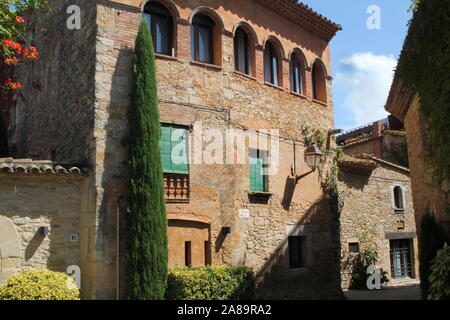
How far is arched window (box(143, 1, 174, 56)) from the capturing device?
1138 centimetres

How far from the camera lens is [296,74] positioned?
1509 cm

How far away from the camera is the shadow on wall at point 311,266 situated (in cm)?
1276

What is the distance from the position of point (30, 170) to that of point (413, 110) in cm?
920

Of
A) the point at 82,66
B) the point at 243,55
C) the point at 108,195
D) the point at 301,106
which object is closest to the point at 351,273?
the point at 301,106

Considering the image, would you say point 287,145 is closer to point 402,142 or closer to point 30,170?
point 30,170

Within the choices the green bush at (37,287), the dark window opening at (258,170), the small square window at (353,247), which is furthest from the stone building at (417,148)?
the green bush at (37,287)

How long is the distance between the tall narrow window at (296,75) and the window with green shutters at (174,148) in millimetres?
5174

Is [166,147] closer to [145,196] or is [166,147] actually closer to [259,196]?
[145,196]

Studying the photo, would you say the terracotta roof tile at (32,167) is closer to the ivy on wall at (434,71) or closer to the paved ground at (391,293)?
the ivy on wall at (434,71)

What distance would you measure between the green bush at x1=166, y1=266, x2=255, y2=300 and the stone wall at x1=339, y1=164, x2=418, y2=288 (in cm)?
768

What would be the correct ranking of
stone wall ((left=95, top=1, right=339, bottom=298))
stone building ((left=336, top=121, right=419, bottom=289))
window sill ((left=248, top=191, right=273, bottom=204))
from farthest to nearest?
stone building ((left=336, top=121, right=419, bottom=289)), window sill ((left=248, top=191, right=273, bottom=204)), stone wall ((left=95, top=1, right=339, bottom=298))

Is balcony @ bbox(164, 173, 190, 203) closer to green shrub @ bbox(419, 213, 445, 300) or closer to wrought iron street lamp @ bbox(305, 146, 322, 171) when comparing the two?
wrought iron street lamp @ bbox(305, 146, 322, 171)

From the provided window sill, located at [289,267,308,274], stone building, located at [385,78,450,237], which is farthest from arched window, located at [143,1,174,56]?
window sill, located at [289,267,308,274]

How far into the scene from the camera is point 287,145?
1388 cm
